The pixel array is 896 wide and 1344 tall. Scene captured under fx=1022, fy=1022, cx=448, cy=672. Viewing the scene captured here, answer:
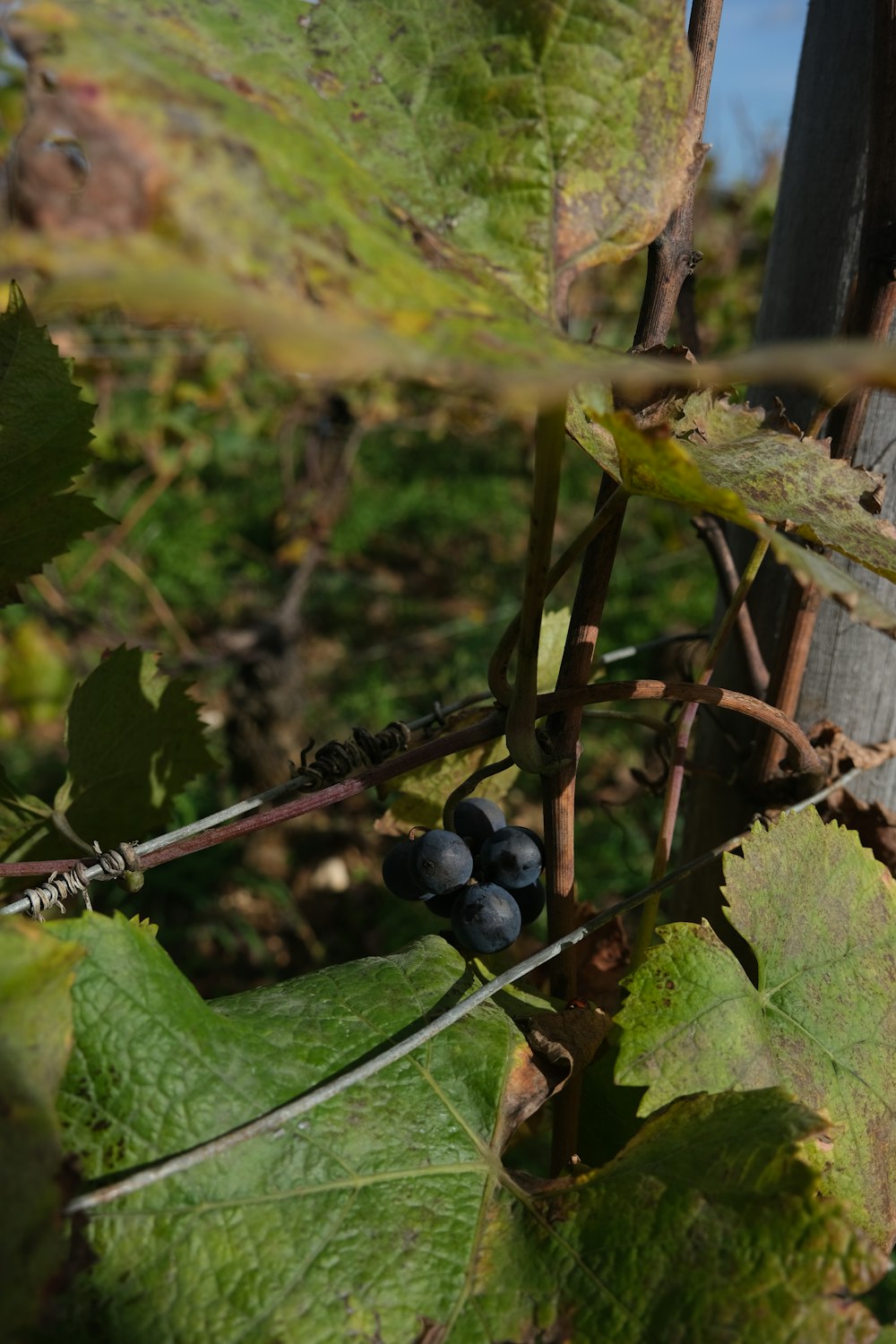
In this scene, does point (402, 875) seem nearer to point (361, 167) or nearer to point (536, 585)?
point (536, 585)

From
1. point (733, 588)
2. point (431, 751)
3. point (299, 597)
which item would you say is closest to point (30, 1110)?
point (431, 751)

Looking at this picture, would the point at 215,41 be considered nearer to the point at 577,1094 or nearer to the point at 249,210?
the point at 249,210

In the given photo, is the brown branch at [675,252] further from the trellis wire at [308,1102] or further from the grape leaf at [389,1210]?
the grape leaf at [389,1210]

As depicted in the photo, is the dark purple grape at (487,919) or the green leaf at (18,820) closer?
the dark purple grape at (487,919)

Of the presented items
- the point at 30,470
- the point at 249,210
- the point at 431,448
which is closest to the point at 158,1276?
the point at 249,210

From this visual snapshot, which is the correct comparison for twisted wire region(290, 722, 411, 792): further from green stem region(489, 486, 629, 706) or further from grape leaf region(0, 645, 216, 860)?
grape leaf region(0, 645, 216, 860)

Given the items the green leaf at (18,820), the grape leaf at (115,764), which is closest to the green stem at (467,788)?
the grape leaf at (115,764)

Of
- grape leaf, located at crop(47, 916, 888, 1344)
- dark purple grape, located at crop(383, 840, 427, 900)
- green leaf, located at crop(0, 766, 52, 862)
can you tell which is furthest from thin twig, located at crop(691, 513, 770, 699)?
green leaf, located at crop(0, 766, 52, 862)
